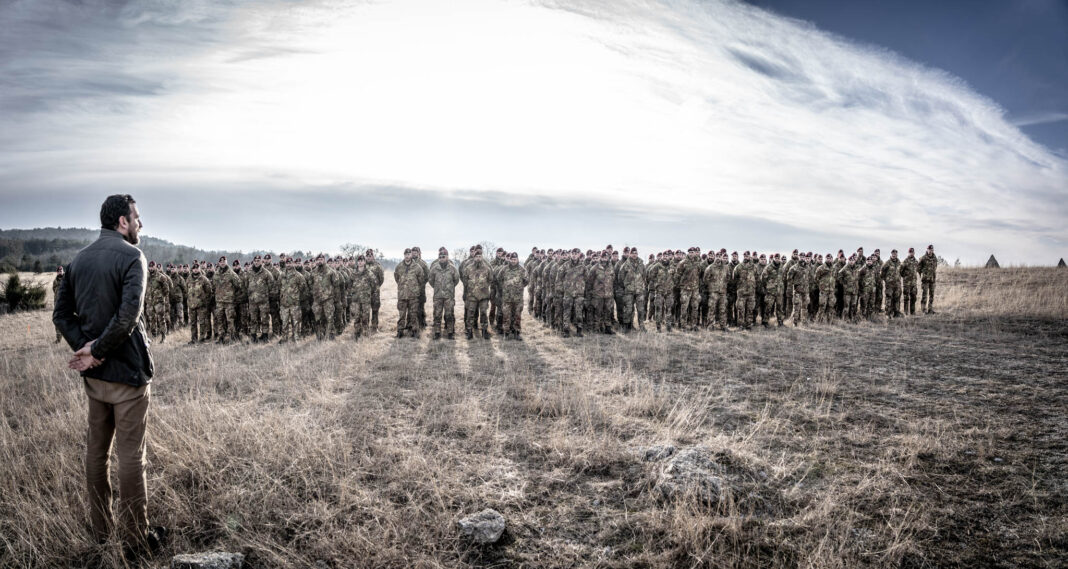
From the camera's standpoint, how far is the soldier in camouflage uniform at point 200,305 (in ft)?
47.5

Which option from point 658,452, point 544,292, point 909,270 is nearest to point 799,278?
point 909,270

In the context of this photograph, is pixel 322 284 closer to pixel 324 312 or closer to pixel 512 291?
pixel 324 312

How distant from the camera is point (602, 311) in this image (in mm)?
15383

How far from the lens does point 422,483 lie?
4520mm

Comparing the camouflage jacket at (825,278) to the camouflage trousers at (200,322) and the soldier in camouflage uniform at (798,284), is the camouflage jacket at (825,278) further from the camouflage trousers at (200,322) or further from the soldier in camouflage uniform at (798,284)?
the camouflage trousers at (200,322)

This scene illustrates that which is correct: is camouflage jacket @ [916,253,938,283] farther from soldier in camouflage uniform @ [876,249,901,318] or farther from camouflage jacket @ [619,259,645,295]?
camouflage jacket @ [619,259,645,295]

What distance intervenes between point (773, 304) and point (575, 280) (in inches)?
302

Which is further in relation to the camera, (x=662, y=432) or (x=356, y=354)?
(x=356, y=354)

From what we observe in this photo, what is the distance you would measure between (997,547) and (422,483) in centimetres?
462

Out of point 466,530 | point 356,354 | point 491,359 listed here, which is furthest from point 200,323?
point 466,530

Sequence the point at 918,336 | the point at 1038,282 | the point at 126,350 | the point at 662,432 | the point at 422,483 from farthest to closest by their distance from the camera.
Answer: the point at 1038,282, the point at 918,336, the point at 662,432, the point at 422,483, the point at 126,350

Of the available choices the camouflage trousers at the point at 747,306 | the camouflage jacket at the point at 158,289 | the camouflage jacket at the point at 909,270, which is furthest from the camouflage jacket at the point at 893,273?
the camouflage jacket at the point at 158,289

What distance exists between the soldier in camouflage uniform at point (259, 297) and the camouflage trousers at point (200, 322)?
55.7 inches

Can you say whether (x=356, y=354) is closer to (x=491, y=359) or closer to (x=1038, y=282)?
(x=491, y=359)
